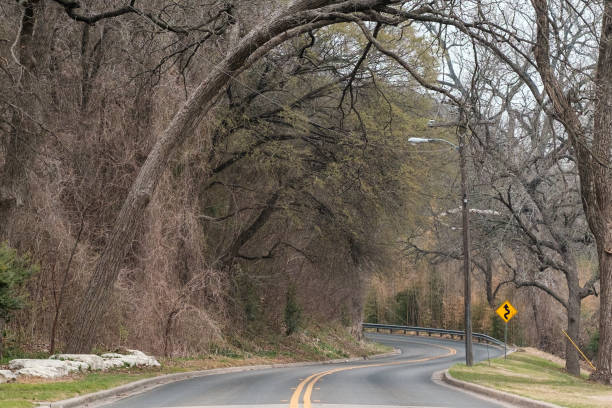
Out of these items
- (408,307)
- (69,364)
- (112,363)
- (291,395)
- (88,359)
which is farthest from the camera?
(408,307)

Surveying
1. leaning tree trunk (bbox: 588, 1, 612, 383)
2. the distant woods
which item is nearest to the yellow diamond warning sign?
the distant woods

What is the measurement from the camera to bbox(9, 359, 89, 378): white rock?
1310 centimetres

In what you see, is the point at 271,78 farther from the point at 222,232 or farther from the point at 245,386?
the point at 245,386

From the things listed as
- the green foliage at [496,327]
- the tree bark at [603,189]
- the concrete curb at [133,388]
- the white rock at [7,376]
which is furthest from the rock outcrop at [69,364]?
the green foliage at [496,327]

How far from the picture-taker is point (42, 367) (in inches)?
529

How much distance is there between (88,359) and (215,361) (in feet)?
26.2

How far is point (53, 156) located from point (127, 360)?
579cm

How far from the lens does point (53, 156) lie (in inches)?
725

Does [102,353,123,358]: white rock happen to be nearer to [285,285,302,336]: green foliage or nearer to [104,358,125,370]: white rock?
[104,358,125,370]: white rock

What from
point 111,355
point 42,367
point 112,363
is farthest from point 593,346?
point 42,367

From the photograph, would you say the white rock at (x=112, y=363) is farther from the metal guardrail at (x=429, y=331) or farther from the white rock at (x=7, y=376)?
the metal guardrail at (x=429, y=331)

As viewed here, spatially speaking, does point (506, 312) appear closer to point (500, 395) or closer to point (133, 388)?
point (500, 395)

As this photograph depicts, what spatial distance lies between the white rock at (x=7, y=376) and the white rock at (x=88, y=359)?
2.43m

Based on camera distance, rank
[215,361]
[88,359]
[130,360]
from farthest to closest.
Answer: [215,361] → [130,360] → [88,359]
